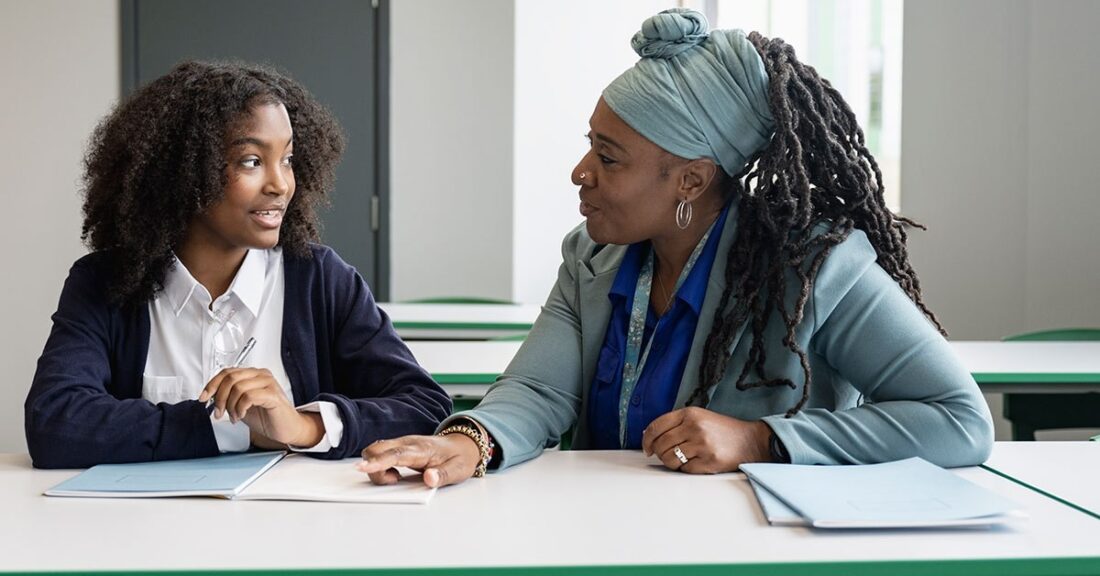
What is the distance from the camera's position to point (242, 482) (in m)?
1.45

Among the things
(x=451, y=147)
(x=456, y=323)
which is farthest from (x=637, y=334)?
(x=451, y=147)

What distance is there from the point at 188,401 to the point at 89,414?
0.13 meters

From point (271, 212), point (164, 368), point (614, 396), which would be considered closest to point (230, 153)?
point (271, 212)

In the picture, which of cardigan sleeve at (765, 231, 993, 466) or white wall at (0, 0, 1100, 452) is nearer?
cardigan sleeve at (765, 231, 993, 466)

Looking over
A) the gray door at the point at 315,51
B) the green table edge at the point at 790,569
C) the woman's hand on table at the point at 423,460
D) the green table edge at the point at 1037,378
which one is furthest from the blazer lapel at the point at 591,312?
the gray door at the point at 315,51

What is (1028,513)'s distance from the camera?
4.43 feet

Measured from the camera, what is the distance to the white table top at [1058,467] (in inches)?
58.1

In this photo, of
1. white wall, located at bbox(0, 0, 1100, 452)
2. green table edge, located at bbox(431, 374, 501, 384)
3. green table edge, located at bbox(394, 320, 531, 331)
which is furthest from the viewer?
white wall, located at bbox(0, 0, 1100, 452)

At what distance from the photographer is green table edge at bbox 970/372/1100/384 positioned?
271 centimetres

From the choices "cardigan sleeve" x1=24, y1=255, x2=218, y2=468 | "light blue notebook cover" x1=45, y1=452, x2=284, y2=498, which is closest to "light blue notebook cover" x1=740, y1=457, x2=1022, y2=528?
"light blue notebook cover" x1=45, y1=452, x2=284, y2=498

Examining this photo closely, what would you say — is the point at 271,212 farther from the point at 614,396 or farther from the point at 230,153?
the point at 614,396

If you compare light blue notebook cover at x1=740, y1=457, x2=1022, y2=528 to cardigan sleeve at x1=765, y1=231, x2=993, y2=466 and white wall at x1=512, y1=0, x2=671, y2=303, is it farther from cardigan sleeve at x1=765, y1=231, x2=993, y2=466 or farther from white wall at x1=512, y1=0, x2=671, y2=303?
white wall at x1=512, y1=0, x2=671, y2=303

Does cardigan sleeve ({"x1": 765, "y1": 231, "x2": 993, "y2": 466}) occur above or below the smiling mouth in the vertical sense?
below

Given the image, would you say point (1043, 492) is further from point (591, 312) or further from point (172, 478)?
point (172, 478)
